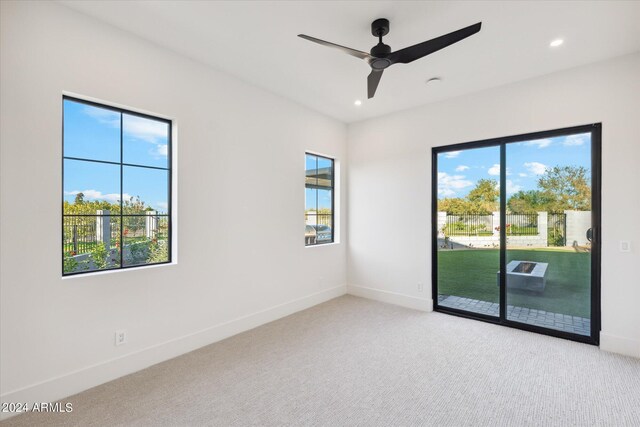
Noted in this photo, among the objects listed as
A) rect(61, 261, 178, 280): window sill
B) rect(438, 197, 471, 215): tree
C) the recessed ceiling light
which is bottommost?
rect(61, 261, 178, 280): window sill

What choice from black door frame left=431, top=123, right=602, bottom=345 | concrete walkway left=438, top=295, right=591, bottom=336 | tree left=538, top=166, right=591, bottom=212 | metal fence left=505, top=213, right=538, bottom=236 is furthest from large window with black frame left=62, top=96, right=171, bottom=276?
tree left=538, top=166, right=591, bottom=212

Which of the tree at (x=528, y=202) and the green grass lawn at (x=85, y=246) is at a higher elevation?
the tree at (x=528, y=202)

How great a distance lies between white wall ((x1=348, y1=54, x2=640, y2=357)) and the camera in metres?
2.95

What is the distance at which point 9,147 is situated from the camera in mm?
2076

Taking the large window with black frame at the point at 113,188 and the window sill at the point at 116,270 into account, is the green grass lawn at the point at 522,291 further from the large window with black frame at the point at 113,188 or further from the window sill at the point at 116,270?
the large window with black frame at the point at 113,188

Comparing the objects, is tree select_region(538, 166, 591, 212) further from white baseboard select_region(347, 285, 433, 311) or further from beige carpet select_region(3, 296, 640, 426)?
white baseboard select_region(347, 285, 433, 311)

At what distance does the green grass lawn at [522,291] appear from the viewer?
10.9ft

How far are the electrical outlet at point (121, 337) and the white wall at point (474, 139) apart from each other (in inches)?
131

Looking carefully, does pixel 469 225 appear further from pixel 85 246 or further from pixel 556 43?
pixel 85 246

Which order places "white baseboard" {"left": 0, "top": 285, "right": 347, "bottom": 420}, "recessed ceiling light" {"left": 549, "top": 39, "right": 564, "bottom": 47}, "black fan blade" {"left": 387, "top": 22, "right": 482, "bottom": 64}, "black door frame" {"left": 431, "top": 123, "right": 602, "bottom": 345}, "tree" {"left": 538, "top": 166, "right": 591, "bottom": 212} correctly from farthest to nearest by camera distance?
1. "tree" {"left": 538, "top": 166, "right": 591, "bottom": 212}
2. "black door frame" {"left": 431, "top": 123, "right": 602, "bottom": 345}
3. "recessed ceiling light" {"left": 549, "top": 39, "right": 564, "bottom": 47}
4. "white baseboard" {"left": 0, "top": 285, "right": 347, "bottom": 420}
5. "black fan blade" {"left": 387, "top": 22, "right": 482, "bottom": 64}

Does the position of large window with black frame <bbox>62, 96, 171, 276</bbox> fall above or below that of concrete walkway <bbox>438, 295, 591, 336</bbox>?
above

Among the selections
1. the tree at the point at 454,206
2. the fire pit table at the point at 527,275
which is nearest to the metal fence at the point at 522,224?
the fire pit table at the point at 527,275

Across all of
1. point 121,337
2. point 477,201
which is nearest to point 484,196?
point 477,201

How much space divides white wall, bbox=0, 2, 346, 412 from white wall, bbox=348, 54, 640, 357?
113 centimetres
